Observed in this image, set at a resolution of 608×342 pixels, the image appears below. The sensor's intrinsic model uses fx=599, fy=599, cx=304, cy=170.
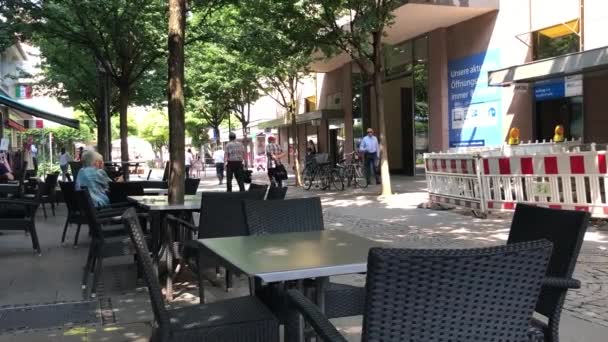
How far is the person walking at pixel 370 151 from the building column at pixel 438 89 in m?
3.26

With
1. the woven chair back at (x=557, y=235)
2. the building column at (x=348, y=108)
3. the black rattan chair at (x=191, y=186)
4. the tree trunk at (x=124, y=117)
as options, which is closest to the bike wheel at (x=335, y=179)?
the tree trunk at (x=124, y=117)

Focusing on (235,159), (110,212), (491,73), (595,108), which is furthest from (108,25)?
(595,108)

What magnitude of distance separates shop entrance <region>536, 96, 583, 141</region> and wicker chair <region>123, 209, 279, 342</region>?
49.6 ft

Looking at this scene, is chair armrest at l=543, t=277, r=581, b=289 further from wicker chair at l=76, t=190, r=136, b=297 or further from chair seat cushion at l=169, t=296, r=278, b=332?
wicker chair at l=76, t=190, r=136, b=297

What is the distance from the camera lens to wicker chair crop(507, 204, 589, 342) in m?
2.74

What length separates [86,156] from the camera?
333 inches

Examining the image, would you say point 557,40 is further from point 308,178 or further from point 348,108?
point 348,108

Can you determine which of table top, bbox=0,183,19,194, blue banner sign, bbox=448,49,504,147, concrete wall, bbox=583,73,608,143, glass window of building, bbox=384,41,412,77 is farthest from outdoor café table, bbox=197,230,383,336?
glass window of building, bbox=384,41,412,77

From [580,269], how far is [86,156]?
648 centimetres

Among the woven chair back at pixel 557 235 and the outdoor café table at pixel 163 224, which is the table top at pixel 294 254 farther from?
the outdoor café table at pixel 163 224

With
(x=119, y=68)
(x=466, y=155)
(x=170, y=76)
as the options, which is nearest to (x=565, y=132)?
(x=466, y=155)

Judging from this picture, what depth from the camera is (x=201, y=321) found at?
3037 mm

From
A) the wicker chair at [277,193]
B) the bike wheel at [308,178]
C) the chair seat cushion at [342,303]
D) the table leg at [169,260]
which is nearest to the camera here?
the chair seat cushion at [342,303]

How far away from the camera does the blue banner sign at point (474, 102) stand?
18.3 metres
